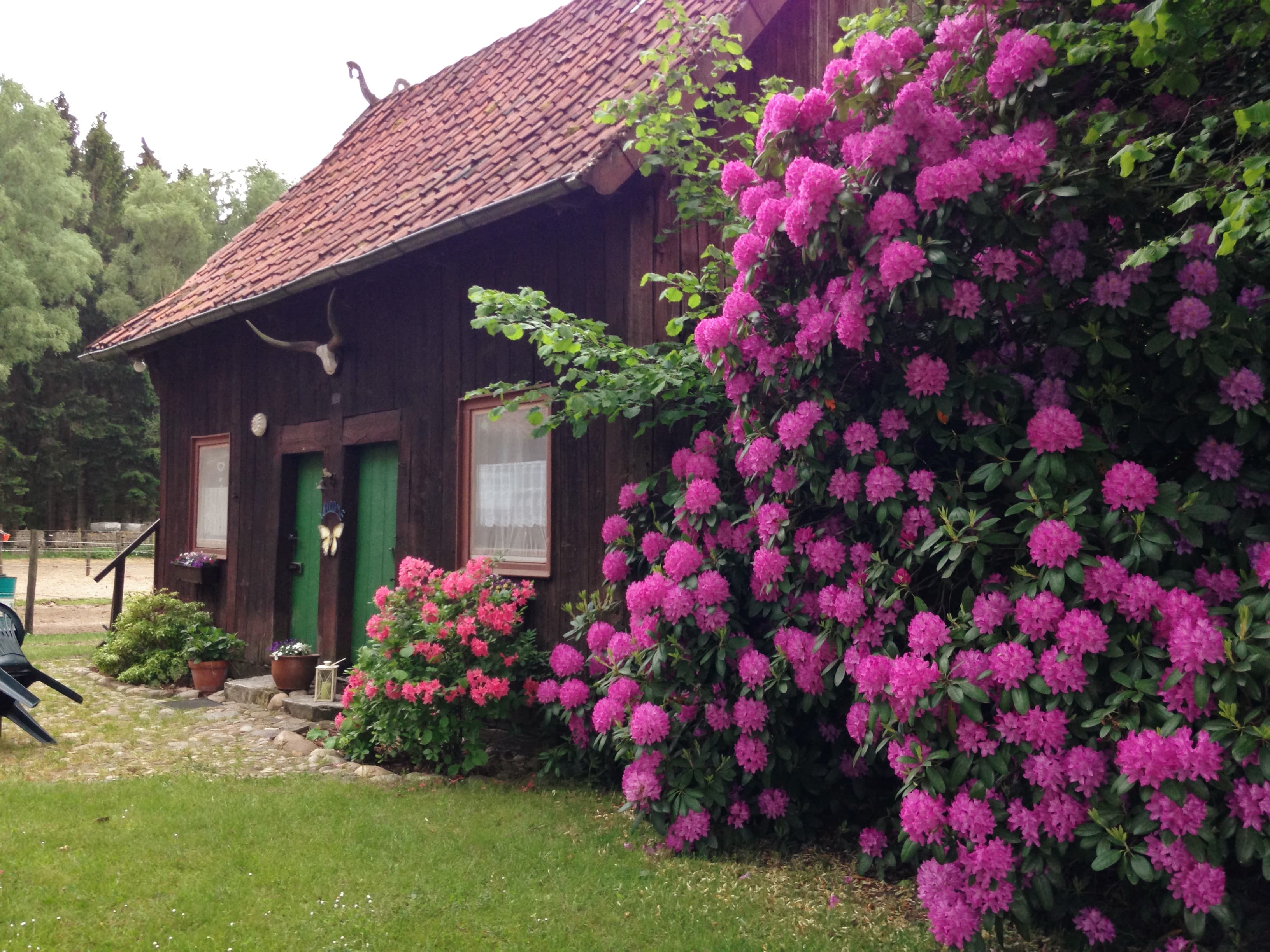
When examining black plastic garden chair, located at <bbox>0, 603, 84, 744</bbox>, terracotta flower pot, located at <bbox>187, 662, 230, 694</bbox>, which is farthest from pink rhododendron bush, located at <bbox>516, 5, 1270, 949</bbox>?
terracotta flower pot, located at <bbox>187, 662, 230, 694</bbox>

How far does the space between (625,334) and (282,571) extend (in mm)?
4718

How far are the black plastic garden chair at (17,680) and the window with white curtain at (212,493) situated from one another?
12.5 ft

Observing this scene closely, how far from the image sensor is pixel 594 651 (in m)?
5.12

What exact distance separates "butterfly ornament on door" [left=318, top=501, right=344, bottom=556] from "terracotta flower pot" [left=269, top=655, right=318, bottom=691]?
892 millimetres

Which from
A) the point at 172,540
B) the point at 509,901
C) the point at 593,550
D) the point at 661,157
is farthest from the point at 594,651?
the point at 172,540

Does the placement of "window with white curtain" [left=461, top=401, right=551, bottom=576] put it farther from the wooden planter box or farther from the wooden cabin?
the wooden planter box

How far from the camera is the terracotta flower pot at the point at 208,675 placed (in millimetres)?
8797

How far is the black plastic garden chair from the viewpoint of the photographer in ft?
16.2

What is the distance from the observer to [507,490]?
654cm

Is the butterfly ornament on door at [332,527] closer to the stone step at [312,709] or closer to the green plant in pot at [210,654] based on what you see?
the stone step at [312,709]

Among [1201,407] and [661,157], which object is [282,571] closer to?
[661,157]

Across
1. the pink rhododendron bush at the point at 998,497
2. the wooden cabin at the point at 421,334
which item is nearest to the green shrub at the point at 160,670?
the wooden cabin at the point at 421,334

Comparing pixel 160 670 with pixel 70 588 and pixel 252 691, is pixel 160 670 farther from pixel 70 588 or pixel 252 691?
pixel 70 588

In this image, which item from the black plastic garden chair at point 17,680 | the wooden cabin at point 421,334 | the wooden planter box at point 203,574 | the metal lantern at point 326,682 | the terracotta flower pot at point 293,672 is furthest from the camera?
the wooden planter box at point 203,574
